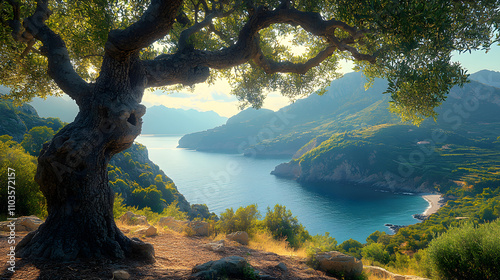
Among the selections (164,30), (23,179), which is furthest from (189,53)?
(23,179)

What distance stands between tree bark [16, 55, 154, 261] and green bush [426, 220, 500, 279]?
903 cm

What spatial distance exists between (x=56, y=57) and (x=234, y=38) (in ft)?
19.7

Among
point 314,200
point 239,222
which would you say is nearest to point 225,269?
point 239,222

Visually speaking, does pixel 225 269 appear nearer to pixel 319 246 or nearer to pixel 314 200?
pixel 319 246

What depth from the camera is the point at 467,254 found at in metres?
7.18

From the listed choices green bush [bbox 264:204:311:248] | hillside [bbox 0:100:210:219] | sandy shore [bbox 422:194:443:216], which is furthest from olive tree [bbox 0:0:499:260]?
sandy shore [bbox 422:194:443:216]

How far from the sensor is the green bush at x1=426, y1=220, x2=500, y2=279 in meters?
6.67

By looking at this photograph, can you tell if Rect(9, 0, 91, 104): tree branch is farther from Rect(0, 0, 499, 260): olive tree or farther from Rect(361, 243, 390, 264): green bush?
Rect(361, 243, 390, 264): green bush

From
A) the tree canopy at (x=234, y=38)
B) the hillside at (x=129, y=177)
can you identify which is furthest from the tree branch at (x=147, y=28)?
the hillside at (x=129, y=177)

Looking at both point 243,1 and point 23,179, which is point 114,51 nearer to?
point 243,1

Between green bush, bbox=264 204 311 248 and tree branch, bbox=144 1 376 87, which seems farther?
green bush, bbox=264 204 311 248

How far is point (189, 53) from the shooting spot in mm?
6590

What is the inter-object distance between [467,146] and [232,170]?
350ft

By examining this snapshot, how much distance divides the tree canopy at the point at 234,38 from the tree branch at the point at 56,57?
2 centimetres
